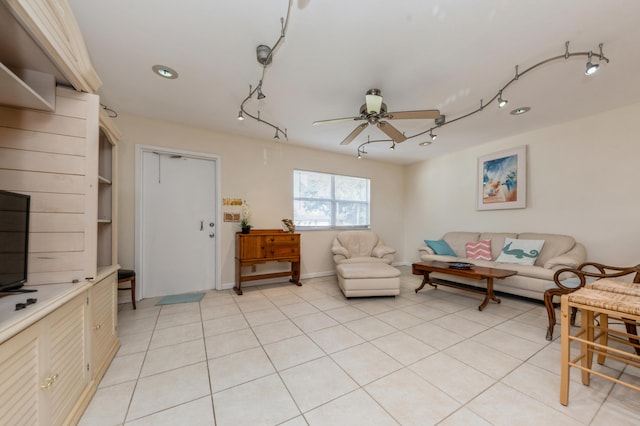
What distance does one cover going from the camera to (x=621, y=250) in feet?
9.82

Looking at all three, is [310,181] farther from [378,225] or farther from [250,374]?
[250,374]

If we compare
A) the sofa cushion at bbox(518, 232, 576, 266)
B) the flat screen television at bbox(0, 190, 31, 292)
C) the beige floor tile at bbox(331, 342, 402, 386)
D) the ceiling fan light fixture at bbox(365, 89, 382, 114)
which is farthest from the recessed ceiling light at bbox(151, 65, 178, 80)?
the sofa cushion at bbox(518, 232, 576, 266)

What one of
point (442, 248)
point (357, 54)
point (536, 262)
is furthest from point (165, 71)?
point (536, 262)

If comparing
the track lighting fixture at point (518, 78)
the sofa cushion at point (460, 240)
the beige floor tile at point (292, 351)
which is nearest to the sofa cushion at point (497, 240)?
the sofa cushion at point (460, 240)

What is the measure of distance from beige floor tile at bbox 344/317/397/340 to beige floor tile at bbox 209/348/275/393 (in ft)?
3.08

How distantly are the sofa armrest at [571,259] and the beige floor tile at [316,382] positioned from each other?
3.18 meters

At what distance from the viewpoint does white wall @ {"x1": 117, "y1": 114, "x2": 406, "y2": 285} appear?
3.22 meters

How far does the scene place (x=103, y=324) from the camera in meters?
1.75

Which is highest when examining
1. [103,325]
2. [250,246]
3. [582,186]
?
[582,186]

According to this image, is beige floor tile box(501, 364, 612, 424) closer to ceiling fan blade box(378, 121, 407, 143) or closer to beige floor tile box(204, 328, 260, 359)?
beige floor tile box(204, 328, 260, 359)

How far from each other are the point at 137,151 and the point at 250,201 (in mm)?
1688

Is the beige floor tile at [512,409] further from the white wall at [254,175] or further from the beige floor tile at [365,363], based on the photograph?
the white wall at [254,175]

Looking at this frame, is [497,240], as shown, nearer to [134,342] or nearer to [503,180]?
[503,180]

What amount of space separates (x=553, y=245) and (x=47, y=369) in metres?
5.26
